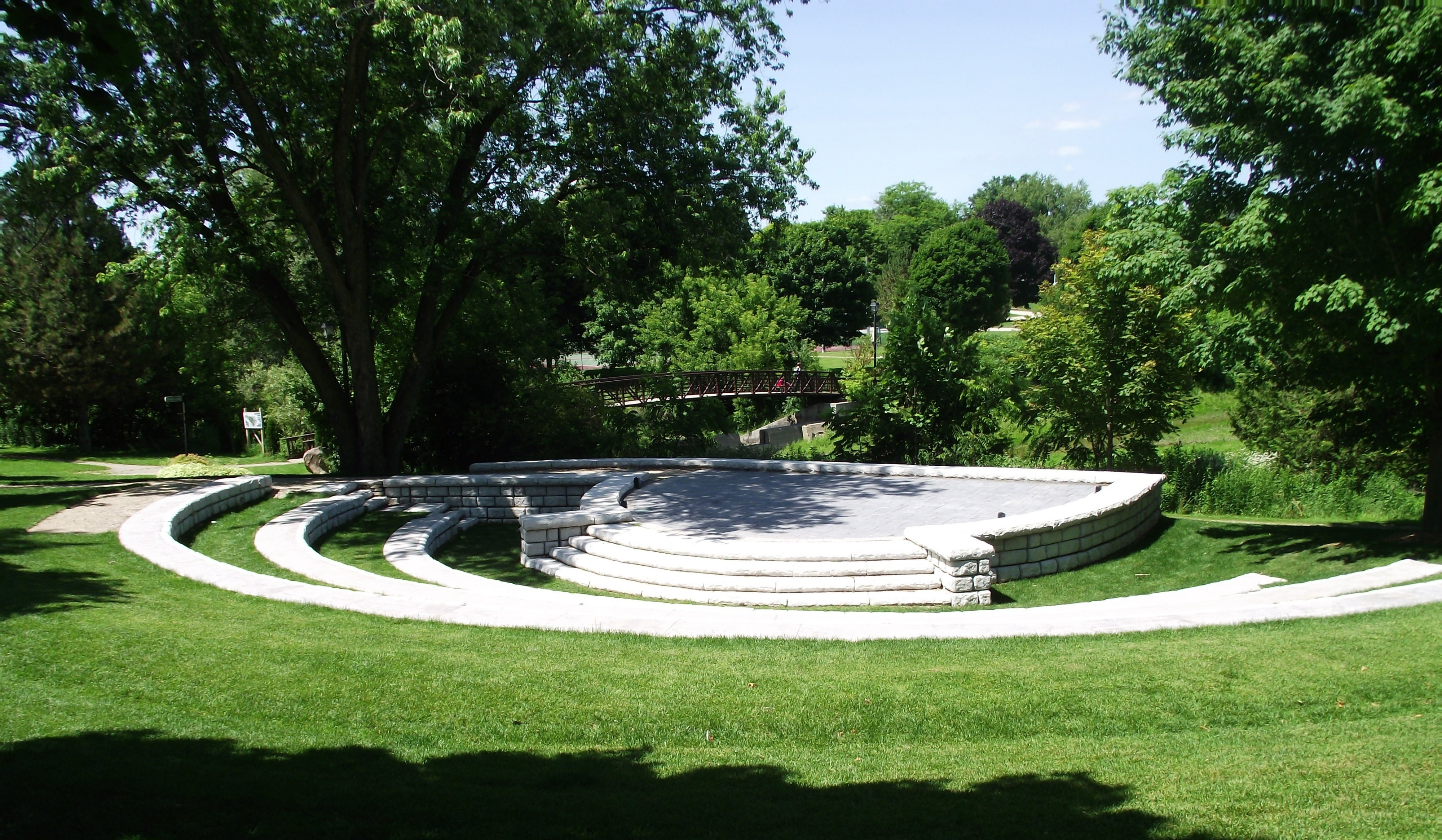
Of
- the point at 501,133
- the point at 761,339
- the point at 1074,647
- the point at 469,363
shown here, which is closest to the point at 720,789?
the point at 1074,647

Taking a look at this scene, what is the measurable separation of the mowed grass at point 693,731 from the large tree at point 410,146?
9596 millimetres

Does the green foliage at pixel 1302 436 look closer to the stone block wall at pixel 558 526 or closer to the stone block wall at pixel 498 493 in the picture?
the stone block wall at pixel 558 526

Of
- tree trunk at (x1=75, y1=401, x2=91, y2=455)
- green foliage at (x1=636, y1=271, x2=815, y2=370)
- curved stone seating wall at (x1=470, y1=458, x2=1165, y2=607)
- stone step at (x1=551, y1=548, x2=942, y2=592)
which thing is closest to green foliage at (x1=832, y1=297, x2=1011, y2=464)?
curved stone seating wall at (x1=470, y1=458, x2=1165, y2=607)

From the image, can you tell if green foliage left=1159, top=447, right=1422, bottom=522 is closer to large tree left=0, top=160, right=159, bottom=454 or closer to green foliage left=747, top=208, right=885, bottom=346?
large tree left=0, top=160, right=159, bottom=454

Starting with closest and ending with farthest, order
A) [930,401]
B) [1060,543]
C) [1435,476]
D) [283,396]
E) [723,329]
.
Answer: [1060,543] < [1435,476] < [930,401] < [283,396] < [723,329]

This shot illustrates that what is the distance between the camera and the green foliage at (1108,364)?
1825 cm

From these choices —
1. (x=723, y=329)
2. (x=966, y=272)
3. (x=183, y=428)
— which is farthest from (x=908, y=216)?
(x=183, y=428)

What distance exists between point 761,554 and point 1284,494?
13.2 metres

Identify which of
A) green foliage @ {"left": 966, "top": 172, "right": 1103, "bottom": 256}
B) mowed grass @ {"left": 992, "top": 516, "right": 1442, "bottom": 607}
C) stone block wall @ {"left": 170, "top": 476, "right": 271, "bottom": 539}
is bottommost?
mowed grass @ {"left": 992, "top": 516, "right": 1442, "bottom": 607}

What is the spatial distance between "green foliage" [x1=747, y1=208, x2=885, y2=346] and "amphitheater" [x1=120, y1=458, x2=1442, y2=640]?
36.5 metres

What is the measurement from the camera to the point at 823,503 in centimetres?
1345

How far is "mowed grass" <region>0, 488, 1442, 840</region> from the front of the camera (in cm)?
397

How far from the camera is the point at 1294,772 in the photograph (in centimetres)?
449

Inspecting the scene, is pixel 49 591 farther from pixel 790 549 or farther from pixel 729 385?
pixel 729 385
